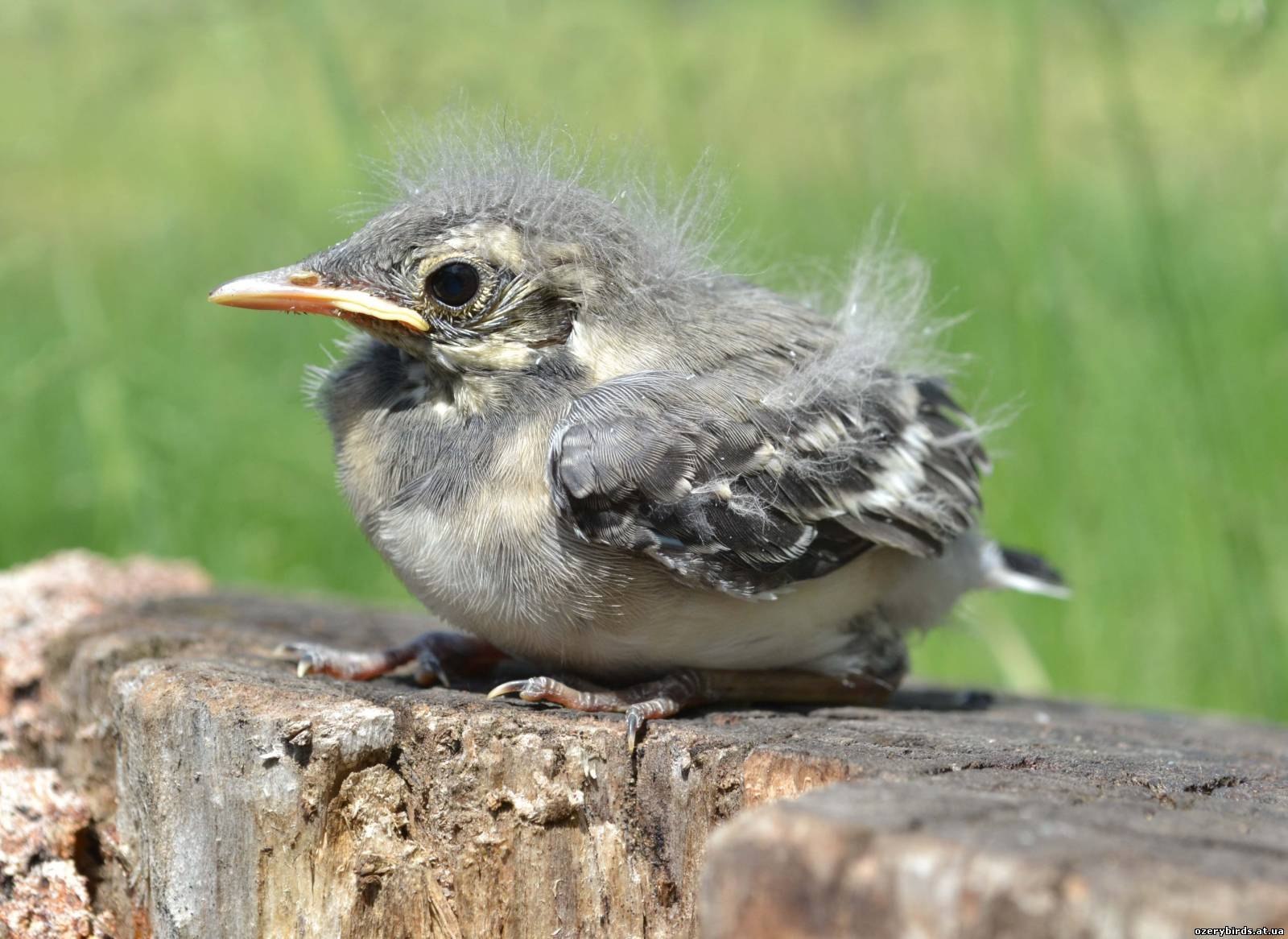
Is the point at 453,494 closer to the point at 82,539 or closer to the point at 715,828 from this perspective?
the point at 715,828

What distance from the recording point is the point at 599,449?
2582 millimetres

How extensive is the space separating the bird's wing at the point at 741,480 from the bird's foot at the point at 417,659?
2.21 feet

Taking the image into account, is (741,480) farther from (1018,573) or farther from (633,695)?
(1018,573)

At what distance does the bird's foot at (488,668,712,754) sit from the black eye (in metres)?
0.81

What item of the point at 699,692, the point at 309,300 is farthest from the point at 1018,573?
the point at 309,300

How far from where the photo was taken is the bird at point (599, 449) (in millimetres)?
2645

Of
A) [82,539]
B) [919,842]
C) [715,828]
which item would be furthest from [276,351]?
[919,842]

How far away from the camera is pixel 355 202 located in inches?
130

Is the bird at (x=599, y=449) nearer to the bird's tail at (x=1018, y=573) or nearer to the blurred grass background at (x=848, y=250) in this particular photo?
the bird's tail at (x=1018, y=573)

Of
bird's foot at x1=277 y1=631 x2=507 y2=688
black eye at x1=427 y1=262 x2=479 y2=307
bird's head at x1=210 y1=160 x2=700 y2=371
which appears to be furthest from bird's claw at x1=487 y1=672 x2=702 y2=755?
black eye at x1=427 y1=262 x2=479 y2=307

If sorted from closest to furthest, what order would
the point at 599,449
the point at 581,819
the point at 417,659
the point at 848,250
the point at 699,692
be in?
the point at 581,819, the point at 599,449, the point at 699,692, the point at 417,659, the point at 848,250

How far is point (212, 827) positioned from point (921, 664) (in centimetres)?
397

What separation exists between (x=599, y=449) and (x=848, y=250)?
2189 mm

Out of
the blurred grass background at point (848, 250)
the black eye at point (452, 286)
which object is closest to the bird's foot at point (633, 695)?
the black eye at point (452, 286)
